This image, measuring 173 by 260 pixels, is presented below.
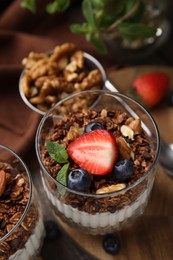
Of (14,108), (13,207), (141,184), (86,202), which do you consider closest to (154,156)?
(141,184)

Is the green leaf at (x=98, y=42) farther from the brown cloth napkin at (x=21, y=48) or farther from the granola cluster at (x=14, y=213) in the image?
the granola cluster at (x=14, y=213)

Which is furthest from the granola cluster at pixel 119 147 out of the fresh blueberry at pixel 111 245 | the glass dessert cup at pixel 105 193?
the fresh blueberry at pixel 111 245

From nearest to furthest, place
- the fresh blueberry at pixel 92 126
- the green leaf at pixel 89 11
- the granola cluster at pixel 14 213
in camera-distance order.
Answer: the granola cluster at pixel 14 213, the fresh blueberry at pixel 92 126, the green leaf at pixel 89 11

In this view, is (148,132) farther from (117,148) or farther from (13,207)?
(13,207)

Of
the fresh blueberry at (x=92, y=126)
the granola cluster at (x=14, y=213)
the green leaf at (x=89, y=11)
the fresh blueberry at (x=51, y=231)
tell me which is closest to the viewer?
the granola cluster at (x=14, y=213)

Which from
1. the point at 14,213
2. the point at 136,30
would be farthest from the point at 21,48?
the point at 14,213

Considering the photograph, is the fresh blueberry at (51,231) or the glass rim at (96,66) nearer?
the fresh blueberry at (51,231)

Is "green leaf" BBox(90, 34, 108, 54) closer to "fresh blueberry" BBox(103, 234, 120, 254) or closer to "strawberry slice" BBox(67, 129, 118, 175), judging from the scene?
"strawberry slice" BBox(67, 129, 118, 175)

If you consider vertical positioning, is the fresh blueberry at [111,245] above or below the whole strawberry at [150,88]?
below
